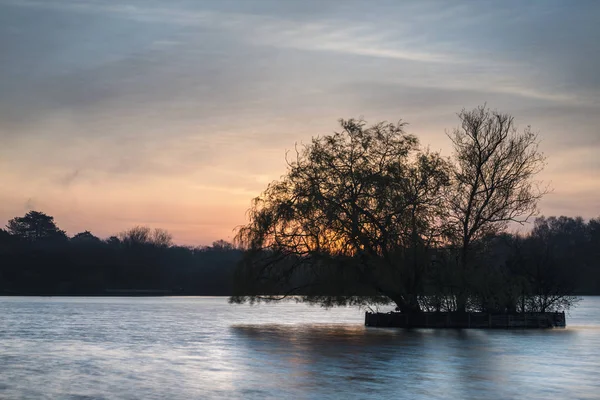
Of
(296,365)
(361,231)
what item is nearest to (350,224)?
(361,231)

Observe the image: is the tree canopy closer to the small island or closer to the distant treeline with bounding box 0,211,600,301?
the small island

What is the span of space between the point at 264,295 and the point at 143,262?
12830 cm

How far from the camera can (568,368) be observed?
28.9 metres

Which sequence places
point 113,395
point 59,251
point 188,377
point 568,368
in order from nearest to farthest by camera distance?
point 113,395
point 188,377
point 568,368
point 59,251

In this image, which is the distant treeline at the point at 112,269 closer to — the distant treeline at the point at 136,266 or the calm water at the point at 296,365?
the distant treeline at the point at 136,266

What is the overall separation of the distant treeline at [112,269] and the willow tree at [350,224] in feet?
341

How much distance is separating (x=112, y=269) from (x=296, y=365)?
150254mm

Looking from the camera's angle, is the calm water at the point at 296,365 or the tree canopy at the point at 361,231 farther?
the tree canopy at the point at 361,231

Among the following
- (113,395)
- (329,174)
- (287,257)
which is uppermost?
(329,174)

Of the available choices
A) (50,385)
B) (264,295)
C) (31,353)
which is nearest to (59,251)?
(264,295)

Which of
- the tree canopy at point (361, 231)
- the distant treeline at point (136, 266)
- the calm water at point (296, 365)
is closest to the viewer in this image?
the calm water at point (296, 365)

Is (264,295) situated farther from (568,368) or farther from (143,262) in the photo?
(143,262)

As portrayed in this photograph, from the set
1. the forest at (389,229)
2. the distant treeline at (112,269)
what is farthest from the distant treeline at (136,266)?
the forest at (389,229)

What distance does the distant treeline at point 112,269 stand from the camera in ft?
527
